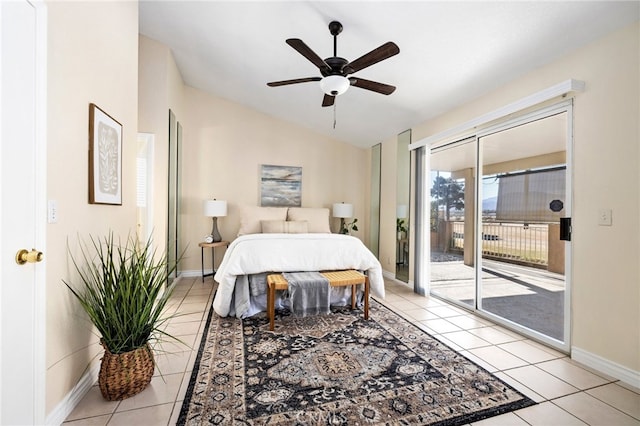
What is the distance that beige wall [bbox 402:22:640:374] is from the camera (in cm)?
192

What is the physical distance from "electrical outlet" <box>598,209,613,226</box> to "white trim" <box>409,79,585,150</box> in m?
0.93

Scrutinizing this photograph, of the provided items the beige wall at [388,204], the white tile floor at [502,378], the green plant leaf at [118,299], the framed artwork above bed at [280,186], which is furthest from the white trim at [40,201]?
the beige wall at [388,204]

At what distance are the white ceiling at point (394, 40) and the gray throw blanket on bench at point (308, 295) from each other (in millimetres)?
2318

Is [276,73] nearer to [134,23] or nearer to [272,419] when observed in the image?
[134,23]

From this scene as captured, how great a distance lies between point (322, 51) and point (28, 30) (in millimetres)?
2307

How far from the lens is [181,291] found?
13.1 ft

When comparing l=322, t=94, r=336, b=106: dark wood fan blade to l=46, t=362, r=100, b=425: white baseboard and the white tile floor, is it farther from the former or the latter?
l=46, t=362, r=100, b=425: white baseboard

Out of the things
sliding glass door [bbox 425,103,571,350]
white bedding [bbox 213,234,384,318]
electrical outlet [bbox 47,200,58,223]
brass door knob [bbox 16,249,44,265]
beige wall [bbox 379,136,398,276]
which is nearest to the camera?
brass door knob [bbox 16,249,44,265]

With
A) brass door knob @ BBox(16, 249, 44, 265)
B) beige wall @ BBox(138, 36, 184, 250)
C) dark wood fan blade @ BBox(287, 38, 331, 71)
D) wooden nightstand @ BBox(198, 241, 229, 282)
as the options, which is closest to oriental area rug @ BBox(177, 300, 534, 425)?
brass door knob @ BBox(16, 249, 44, 265)

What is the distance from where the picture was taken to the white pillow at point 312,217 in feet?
16.4

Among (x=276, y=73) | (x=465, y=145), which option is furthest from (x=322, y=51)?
(x=465, y=145)

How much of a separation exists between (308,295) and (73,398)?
1.78 m

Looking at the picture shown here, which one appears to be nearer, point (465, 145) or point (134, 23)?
point (134, 23)

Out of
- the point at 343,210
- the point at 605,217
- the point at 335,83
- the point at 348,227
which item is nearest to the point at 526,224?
the point at 605,217
